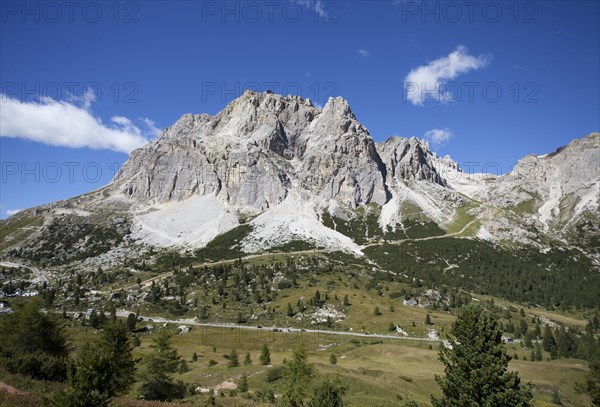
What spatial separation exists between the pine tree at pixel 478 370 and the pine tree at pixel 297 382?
18810 millimetres

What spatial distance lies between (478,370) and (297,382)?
79.9 feet

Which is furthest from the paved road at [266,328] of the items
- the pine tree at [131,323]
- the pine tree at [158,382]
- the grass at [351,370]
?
the pine tree at [158,382]

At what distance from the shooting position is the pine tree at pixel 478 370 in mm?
28719

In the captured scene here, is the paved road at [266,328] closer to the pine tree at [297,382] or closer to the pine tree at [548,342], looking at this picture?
the pine tree at [548,342]

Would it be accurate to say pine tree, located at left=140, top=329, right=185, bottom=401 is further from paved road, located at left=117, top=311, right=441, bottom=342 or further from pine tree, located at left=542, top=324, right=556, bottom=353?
pine tree, located at left=542, top=324, right=556, bottom=353

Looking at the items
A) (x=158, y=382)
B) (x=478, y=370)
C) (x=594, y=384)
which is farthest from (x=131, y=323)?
(x=594, y=384)

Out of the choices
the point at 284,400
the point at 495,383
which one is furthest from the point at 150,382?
the point at 495,383

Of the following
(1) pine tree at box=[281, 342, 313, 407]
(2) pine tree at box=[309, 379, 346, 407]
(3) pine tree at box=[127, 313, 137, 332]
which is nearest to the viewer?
(2) pine tree at box=[309, 379, 346, 407]

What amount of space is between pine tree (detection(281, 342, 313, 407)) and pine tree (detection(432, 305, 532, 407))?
18810mm

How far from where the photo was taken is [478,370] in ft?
97.2

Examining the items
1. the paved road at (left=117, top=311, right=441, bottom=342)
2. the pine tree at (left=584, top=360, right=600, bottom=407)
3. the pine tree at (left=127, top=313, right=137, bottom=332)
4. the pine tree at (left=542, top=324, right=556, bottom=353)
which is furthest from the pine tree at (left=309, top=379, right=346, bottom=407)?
the pine tree at (left=542, top=324, right=556, bottom=353)

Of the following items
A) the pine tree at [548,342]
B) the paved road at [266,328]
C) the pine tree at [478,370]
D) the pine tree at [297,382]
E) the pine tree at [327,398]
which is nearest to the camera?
the pine tree at [327,398]

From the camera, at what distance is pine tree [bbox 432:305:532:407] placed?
28.7m

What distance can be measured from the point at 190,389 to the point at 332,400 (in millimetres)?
30530
